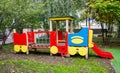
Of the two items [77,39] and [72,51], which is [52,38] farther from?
[77,39]

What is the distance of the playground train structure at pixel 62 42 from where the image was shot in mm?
10570

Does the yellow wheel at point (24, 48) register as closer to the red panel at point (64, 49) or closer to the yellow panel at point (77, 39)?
the red panel at point (64, 49)

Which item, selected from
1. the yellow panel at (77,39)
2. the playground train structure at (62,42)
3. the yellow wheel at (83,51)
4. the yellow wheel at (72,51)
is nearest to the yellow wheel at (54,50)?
the playground train structure at (62,42)

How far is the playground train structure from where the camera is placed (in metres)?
10.6

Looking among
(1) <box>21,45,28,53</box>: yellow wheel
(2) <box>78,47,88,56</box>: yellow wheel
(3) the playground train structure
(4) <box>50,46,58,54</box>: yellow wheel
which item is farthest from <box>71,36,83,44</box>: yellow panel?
(1) <box>21,45,28,53</box>: yellow wheel

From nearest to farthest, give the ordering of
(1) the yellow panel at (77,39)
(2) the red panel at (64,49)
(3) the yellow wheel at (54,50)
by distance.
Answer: (1) the yellow panel at (77,39)
(2) the red panel at (64,49)
(3) the yellow wheel at (54,50)

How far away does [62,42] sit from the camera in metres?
11.7

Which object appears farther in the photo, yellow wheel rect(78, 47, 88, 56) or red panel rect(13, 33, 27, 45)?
red panel rect(13, 33, 27, 45)

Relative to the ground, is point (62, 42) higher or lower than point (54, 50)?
higher

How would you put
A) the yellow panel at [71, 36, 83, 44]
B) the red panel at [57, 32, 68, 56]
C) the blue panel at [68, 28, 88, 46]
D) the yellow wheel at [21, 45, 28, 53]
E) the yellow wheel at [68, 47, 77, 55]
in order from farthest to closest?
the yellow wheel at [21, 45, 28, 53], the red panel at [57, 32, 68, 56], the yellow wheel at [68, 47, 77, 55], the yellow panel at [71, 36, 83, 44], the blue panel at [68, 28, 88, 46]

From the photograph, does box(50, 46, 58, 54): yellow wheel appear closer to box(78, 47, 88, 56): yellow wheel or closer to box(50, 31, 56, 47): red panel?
box(50, 31, 56, 47): red panel

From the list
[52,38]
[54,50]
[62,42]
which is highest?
[52,38]

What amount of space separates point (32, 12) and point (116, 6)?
513cm

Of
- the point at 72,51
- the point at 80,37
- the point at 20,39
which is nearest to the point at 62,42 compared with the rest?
the point at 72,51
